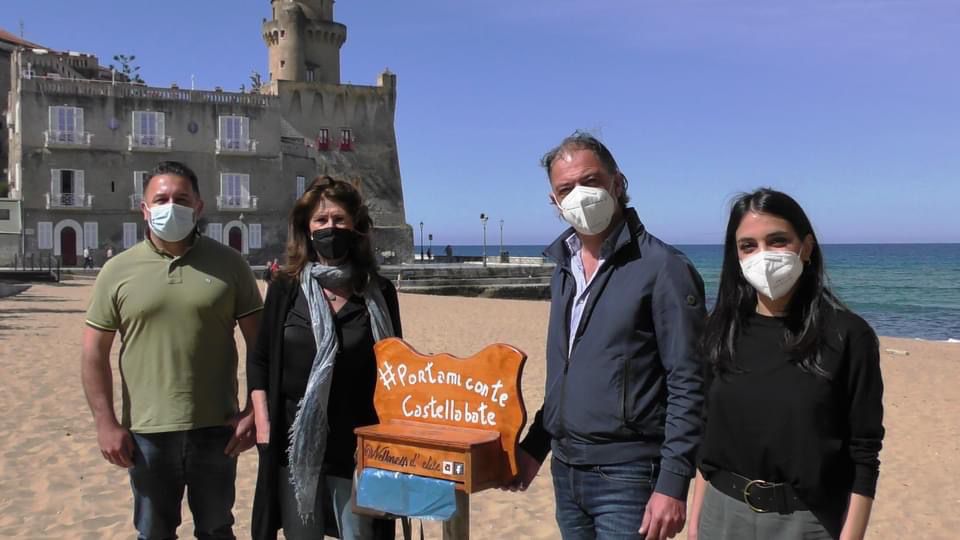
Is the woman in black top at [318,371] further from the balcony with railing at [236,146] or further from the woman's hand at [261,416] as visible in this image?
→ the balcony with railing at [236,146]

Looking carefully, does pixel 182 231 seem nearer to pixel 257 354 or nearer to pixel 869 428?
pixel 257 354

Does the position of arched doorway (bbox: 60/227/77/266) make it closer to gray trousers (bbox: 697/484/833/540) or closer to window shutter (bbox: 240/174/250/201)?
window shutter (bbox: 240/174/250/201)

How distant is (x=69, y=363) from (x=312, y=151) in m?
35.6

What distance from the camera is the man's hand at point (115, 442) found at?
3297mm

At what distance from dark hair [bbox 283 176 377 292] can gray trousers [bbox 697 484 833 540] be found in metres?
1.47

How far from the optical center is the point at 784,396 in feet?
7.70

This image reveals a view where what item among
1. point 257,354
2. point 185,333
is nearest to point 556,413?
point 257,354

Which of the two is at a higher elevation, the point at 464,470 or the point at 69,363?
the point at 464,470

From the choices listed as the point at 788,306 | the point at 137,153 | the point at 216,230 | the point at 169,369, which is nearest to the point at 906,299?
the point at 216,230

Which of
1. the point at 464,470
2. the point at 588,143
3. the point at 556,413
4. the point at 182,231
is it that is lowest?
the point at 464,470

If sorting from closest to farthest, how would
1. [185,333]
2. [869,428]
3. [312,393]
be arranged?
[869,428] → [312,393] → [185,333]

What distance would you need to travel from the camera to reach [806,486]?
7.59 feet

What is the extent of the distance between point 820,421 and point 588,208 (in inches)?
35.6

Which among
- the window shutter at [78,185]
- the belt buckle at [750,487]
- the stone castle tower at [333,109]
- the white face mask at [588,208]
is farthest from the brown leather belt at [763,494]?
the stone castle tower at [333,109]
